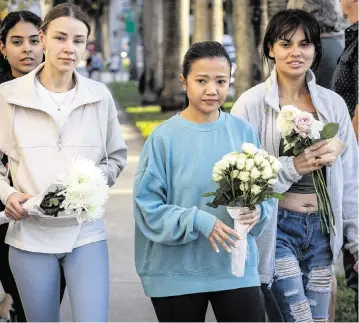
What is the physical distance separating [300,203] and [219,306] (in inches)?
34.4

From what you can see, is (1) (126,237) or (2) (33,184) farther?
(1) (126,237)

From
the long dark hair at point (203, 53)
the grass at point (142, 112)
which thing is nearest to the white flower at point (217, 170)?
the long dark hair at point (203, 53)

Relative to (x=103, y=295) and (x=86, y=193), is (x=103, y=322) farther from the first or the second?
(x=86, y=193)

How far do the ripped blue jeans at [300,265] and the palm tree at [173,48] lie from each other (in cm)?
1699

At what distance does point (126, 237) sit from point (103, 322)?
5.86 meters

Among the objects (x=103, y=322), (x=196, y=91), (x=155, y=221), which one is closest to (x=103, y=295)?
(x=103, y=322)

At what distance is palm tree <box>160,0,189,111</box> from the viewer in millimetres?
22109

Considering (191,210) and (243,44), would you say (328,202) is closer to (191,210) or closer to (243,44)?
(191,210)

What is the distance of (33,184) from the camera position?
15.2ft

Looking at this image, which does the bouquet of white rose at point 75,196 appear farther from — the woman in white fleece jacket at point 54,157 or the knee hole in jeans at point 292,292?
the knee hole in jeans at point 292,292

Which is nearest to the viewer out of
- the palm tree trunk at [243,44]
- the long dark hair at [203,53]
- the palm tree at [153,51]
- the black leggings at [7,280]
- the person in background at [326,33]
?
the long dark hair at [203,53]

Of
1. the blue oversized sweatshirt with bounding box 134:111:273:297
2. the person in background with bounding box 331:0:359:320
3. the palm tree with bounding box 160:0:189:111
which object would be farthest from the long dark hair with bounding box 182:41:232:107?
the palm tree with bounding box 160:0:189:111

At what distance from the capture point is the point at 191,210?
14.0 ft

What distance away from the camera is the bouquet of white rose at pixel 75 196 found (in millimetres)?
4344
